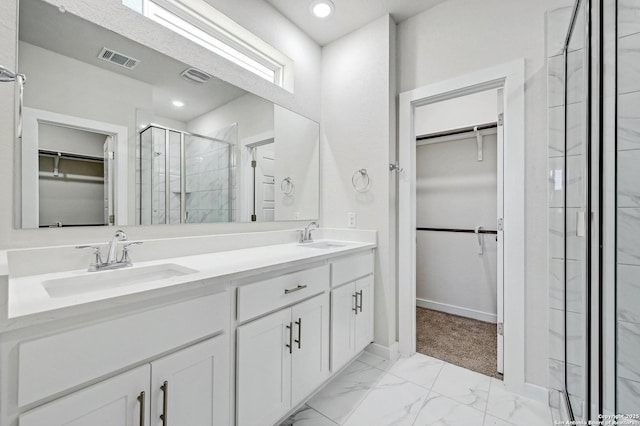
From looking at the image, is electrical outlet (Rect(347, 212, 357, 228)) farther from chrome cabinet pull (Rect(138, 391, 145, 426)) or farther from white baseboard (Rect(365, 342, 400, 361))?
chrome cabinet pull (Rect(138, 391, 145, 426))

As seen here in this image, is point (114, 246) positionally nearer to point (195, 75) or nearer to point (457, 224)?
point (195, 75)

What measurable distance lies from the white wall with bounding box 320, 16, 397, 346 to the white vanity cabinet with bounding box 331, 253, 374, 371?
0.16m

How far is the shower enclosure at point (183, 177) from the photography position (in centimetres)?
143

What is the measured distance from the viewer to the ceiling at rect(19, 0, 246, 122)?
3.72ft

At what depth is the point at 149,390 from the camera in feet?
2.82

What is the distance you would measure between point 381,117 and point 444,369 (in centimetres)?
188

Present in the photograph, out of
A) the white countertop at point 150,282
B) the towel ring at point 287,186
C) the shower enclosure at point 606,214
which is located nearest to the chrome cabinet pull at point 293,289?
the white countertop at point 150,282

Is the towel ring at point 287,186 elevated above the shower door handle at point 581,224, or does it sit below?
above

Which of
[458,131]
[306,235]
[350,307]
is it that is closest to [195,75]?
[306,235]

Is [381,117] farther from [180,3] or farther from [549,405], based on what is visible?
[549,405]

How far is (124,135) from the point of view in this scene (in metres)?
1.35

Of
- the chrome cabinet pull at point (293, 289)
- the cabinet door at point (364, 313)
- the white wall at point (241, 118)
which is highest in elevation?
the white wall at point (241, 118)

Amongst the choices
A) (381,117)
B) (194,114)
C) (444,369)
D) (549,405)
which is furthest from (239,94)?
(549,405)

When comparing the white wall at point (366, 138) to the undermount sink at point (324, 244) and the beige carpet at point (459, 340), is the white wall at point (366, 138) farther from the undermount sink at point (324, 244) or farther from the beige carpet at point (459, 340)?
the beige carpet at point (459, 340)
